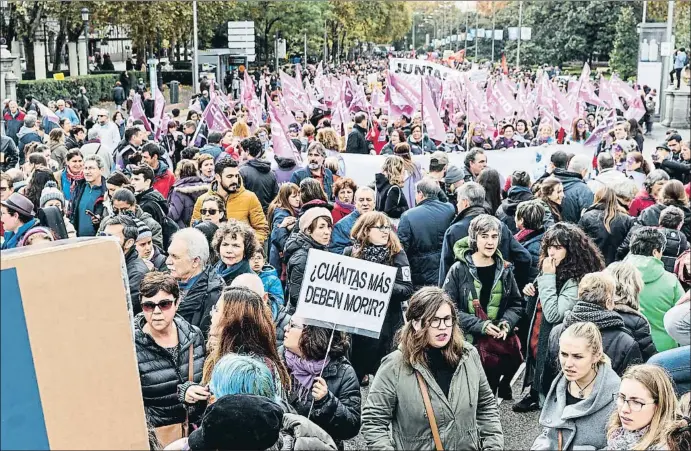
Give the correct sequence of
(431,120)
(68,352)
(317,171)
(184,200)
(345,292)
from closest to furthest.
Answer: (68,352)
(345,292)
(184,200)
(317,171)
(431,120)

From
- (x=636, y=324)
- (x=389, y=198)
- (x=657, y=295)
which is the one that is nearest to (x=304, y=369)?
(x=636, y=324)

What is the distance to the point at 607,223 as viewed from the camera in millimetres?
8242

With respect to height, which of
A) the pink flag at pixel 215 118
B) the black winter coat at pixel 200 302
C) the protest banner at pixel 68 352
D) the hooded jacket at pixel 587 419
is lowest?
the hooded jacket at pixel 587 419

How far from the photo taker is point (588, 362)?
474 centimetres

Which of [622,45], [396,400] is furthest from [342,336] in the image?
[622,45]

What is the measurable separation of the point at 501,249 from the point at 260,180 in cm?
342

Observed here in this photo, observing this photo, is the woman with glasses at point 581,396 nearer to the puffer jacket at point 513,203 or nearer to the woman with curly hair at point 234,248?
the woman with curly hair at point 234,248

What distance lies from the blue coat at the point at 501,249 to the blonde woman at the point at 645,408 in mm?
2972

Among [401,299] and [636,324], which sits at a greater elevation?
[636,324]

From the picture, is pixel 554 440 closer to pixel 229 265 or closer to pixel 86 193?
pixel 229 265

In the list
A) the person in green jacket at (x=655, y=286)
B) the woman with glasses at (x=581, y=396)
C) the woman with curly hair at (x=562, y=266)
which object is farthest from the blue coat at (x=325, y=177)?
the woman with glasses at (x=581, y=396)

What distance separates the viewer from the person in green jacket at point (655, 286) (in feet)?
21.0

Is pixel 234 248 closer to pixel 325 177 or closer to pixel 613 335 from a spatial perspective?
pixel 613 335

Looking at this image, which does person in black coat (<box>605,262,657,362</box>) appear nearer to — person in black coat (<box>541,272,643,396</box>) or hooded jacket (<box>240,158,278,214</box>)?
person in black coat (<box>541,272,643,396</box>)
